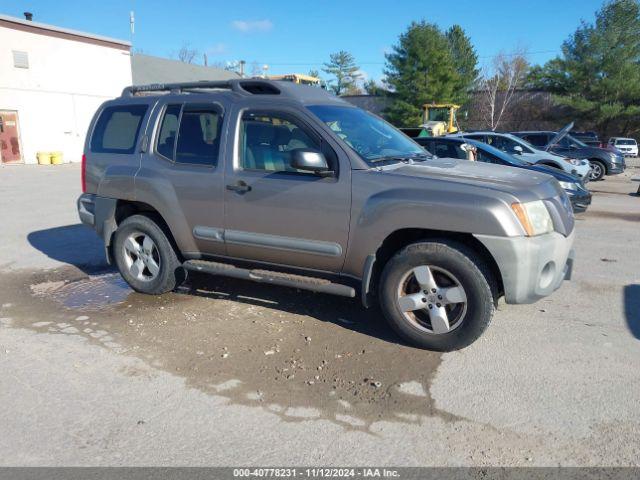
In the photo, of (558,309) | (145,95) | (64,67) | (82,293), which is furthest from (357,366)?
(64,67)

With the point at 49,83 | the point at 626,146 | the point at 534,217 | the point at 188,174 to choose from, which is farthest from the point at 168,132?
the point at 626,146

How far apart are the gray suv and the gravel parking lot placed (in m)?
0.41

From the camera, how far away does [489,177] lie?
12.9 ft

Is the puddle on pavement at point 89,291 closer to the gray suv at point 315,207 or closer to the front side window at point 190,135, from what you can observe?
the gray suv at point 315,207

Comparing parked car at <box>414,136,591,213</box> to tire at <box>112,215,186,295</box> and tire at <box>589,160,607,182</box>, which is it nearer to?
tire at <box>112,215,186,295</box>

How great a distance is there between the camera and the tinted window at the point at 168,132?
4895 millimetres

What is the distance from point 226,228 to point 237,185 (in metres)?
0.43

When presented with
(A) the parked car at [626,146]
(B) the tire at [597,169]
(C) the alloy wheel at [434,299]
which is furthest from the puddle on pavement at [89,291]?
(A) the parked car at [626,146]

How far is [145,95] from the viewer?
211 inches

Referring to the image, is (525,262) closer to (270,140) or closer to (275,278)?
(275,278)

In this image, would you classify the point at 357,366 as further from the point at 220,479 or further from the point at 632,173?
the point at 632,173

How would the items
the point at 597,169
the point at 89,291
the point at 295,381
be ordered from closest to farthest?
the point at 295,381
the point at 89,291
the point at 597,169

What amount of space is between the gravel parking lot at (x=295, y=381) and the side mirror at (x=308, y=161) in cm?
139

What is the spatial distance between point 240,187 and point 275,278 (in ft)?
2.77
